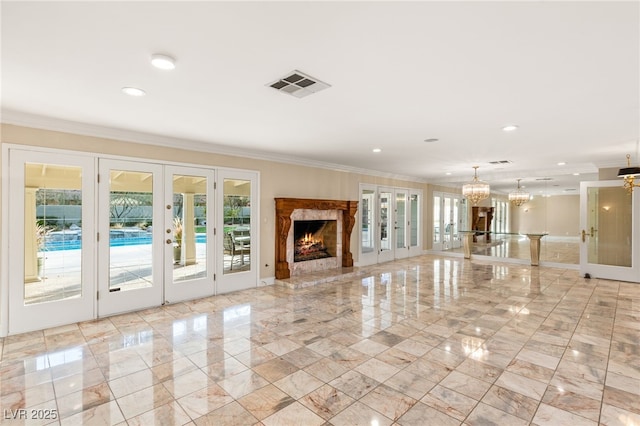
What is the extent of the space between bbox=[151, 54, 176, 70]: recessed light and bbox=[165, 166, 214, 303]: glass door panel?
9.08ft

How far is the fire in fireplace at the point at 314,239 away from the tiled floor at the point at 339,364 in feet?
6.47

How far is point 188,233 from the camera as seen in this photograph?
5.09m

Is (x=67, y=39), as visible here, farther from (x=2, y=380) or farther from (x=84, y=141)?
(x=2, y=380)

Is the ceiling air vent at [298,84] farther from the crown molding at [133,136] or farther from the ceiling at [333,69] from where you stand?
the crown molding at [133,136]

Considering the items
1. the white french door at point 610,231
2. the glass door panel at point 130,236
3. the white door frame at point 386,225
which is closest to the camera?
the glass door panel at point 130,236

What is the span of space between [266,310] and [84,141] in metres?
3.27

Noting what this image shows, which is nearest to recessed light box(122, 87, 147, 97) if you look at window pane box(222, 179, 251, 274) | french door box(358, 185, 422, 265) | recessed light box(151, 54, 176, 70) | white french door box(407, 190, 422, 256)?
recessed light box(151, 54, 176, 70)

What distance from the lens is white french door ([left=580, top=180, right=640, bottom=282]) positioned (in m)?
6.38

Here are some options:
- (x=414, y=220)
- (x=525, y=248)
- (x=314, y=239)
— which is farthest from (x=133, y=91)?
(x=525, y=248)

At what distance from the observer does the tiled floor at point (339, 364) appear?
2.29 metres

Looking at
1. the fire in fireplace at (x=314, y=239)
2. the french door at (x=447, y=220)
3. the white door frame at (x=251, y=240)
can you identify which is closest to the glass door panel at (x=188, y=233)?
the white door frame at (x=251, y=240)

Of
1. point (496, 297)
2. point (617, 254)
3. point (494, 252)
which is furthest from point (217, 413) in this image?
point (494, 252)

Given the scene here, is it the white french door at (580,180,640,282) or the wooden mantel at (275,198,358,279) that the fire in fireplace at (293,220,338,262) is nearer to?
the wooden mantel at (275,198,358,279)

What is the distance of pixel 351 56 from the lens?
2248 millimetres
